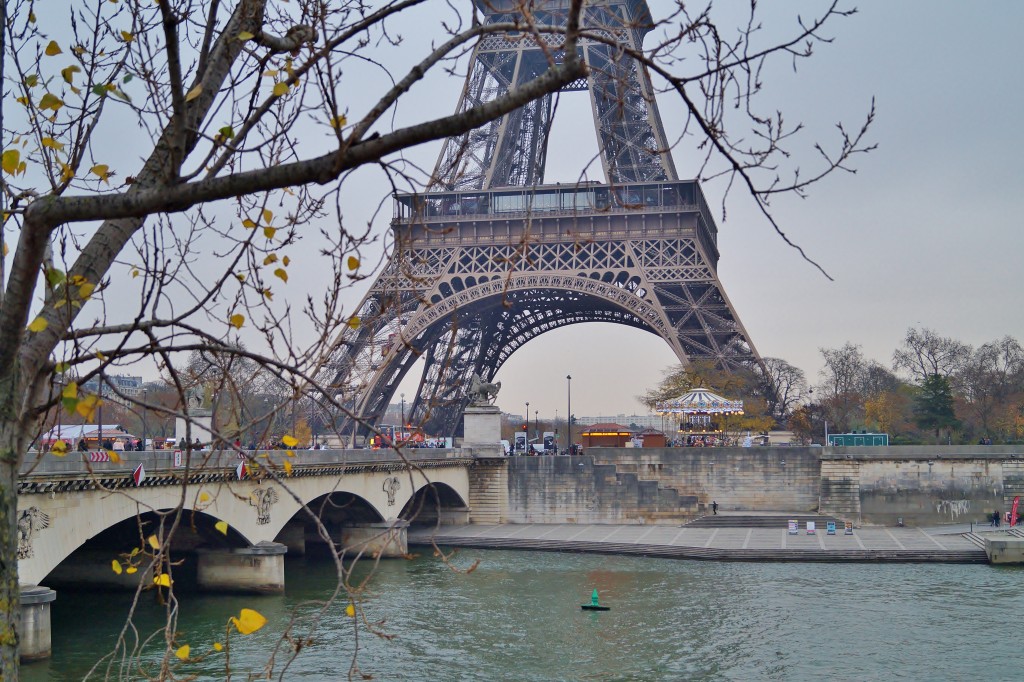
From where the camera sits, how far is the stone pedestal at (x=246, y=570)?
3231 centimetres

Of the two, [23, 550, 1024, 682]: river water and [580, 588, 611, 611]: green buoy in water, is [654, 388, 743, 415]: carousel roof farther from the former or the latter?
[580, 588, 611, 611]: green buoy in water

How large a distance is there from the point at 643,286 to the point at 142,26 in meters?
54.0

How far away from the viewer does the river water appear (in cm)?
2272

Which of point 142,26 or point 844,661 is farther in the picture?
point 844,661

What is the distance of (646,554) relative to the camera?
41656 mm

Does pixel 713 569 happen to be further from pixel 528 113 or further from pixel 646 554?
pixel 528 113

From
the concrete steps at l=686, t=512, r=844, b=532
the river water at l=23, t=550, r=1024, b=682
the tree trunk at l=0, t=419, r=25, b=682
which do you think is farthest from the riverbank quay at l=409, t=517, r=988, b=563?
the tree trunk at l=0, t=419, r=25, b=682

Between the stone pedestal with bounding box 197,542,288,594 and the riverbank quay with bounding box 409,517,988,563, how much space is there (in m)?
9.33

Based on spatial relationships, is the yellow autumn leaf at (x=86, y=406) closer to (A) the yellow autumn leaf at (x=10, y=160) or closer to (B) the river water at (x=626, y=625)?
(A) the yellow autumn leaf at (x=10, y=160)

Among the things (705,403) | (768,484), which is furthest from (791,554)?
(705,403)

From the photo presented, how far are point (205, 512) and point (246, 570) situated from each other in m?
4.38

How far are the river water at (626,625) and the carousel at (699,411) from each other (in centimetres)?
1961

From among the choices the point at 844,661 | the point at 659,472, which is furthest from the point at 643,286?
the point at 844,661

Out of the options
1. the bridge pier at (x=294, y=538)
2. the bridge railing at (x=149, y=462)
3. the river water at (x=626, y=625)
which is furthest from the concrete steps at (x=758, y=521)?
the bridge railing at (x=149, y=462)
